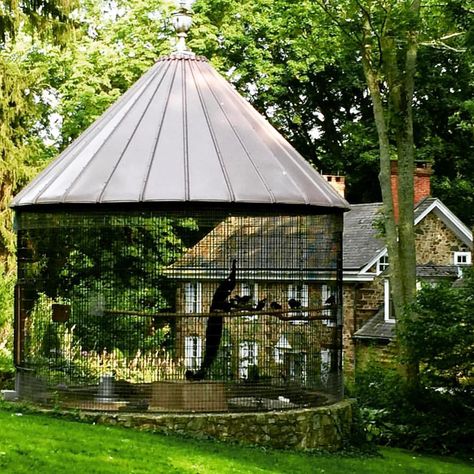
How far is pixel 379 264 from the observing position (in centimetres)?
2489

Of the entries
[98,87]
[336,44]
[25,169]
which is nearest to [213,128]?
[336,44]

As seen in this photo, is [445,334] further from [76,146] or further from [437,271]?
[437,271]

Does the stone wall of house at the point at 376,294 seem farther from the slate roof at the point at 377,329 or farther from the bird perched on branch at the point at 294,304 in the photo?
A: the bird perched on branch at the point at 294,304

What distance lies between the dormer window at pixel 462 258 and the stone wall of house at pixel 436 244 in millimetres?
153

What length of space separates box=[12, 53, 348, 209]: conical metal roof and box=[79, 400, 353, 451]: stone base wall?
2.30 m

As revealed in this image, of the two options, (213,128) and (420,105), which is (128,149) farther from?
(420,105)

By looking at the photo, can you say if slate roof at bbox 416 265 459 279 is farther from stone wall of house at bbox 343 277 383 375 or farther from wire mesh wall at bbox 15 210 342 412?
wire mesh wall at bbox 15 210 342 412

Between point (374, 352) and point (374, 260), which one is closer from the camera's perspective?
point (374, 352)

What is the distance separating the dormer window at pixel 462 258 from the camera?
85.3ft

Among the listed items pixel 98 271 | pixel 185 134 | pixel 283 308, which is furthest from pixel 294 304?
pixel 98 271

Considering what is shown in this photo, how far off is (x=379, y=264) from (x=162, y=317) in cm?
1428

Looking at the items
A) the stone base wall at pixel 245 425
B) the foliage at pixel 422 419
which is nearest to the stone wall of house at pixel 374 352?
the foliage at pixel 422 419

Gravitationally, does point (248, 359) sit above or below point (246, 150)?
below

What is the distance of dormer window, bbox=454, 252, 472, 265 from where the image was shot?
2598 centimetres
